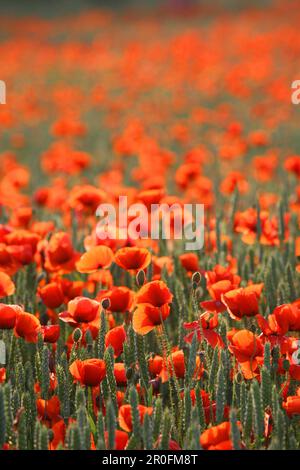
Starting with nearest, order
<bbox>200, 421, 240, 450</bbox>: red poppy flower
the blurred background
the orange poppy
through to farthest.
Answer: <bbox>200, 421, 240, 450</bbox>: red poppy flower, the orange poppy, the blurred background

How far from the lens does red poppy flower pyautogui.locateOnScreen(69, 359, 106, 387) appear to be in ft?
5.17

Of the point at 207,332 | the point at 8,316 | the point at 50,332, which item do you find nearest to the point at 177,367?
the point at 207,332

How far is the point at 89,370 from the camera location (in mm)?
1580

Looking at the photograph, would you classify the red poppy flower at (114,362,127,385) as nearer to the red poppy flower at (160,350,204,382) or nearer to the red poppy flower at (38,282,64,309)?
the red poppy flower at (160,350,204,382)

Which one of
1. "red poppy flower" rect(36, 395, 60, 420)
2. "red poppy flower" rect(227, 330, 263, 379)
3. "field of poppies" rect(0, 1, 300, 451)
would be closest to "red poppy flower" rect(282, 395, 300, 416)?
"field of poppies" rect(0, 1, 300, 451)

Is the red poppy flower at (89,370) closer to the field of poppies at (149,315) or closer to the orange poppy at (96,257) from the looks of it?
the field of poppies at (149,315)

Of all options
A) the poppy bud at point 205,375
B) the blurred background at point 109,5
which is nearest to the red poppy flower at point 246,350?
the poppy bud at point 205,375

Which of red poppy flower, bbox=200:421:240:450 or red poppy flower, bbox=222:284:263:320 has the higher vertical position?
red poppy flower, bbox=222:284:263:320

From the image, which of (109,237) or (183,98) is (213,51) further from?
(109,237)

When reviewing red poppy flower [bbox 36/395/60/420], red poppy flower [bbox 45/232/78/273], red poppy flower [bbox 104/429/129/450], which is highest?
red poppy flower [bbox 45/232/78/273]

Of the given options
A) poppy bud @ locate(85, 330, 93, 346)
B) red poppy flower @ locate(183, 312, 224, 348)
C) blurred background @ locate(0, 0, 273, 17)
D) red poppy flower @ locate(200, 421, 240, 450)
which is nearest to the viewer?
red poppy flower @ locate(200, 421, 240, 450)

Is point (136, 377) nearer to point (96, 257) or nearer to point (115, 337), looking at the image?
point (115, 337)

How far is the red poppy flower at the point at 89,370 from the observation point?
1.58 meters
